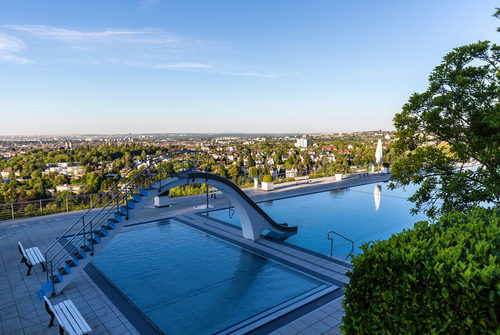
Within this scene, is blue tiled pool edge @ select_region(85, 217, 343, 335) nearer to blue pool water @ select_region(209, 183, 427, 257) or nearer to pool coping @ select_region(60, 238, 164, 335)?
pool coping @ select_region(60, 238, 164, 335)

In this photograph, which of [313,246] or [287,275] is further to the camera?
[313,246]

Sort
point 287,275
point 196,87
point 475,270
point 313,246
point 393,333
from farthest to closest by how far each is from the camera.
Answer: point 196,87, point 313,246, point 287,275, point 393,333, point 475,270

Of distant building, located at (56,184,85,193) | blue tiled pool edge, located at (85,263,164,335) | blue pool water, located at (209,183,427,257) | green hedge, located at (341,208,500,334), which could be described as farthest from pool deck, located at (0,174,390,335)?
distant building, located at (56,184,85,193)

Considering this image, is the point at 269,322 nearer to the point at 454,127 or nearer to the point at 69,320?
the point at 69,320

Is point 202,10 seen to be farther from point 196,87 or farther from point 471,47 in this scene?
point 471,47

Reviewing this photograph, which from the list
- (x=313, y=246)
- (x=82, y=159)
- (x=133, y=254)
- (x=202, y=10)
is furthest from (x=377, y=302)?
(x=82, y=159)
